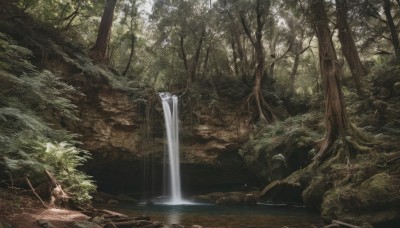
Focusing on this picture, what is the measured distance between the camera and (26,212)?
6.84 meters

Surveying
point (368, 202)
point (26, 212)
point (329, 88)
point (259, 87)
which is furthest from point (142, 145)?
point (368, 202)

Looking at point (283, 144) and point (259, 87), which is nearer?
point (283, 144)

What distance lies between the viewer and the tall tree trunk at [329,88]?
12.3 metres

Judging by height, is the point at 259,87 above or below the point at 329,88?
above

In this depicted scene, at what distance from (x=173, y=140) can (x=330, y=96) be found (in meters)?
9.45

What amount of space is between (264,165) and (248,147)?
4.83ft

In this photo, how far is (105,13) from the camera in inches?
752

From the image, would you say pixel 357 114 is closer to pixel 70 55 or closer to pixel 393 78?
pixel 393 78

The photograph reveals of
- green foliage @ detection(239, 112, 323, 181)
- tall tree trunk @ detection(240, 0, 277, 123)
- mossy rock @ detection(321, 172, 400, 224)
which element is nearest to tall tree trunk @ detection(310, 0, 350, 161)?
green foliage @ detection(239, 112, 323, 181)

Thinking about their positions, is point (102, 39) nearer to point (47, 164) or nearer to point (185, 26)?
point (185, 26)

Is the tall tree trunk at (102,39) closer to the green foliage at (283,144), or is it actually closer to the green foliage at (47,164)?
the green foliage at (283,144)

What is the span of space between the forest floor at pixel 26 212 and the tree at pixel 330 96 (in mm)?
8885

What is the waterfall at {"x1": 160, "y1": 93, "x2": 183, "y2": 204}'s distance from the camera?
763 inches

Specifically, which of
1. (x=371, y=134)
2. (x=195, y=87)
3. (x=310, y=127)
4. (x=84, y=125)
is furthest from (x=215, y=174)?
(x=371, y=134)
